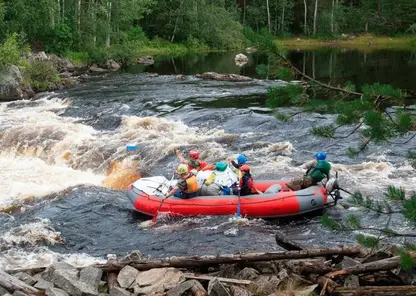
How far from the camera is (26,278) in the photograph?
21.0 ft

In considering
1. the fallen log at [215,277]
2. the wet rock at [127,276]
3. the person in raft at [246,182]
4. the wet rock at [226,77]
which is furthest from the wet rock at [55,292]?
the wet rock at [226,77]

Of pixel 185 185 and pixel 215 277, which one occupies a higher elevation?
pixel 215 277

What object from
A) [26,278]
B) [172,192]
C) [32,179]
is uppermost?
[26,278]

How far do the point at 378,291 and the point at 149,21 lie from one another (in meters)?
44.5

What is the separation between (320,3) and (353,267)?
50.4 meters

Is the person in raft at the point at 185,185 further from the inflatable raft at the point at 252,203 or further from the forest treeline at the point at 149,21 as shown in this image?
the forest treeline at the point at 149,21

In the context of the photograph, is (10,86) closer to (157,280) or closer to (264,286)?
(157,280)

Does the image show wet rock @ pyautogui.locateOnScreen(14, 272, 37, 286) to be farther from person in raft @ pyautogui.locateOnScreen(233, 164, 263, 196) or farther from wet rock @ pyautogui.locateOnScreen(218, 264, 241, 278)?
person in raft @ pyautogui.locateOnScreen(233, 164, 263, 196)

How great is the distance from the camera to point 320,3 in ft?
172

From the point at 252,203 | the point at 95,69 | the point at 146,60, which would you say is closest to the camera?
the point at 252,203

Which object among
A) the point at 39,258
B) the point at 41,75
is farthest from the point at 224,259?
the point at 41,75

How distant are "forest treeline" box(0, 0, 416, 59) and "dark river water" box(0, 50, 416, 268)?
3017 mm

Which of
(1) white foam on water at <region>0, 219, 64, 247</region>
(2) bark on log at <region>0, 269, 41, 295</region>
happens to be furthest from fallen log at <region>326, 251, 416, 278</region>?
(1) white foam on water at <region>0, 219, 64, 247</region>

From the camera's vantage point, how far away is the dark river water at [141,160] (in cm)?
901
